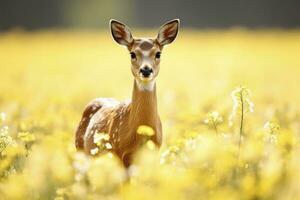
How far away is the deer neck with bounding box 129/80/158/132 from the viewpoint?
696 centimetres

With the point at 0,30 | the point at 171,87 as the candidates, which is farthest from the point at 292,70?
the point at 0,30

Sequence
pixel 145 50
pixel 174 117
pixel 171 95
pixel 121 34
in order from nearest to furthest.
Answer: pixel 145 50 < pixel 121 34 < pixel 174 117 < pixel 171 95

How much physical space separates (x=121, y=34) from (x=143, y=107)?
0.98 meters

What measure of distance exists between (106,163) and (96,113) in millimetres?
2995

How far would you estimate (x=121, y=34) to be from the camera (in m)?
7.74

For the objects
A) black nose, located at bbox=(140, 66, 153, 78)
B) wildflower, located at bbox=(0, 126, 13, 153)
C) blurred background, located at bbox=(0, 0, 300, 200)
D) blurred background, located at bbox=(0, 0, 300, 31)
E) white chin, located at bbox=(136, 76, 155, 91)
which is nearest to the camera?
blurred background, located at bbox=(0, 0, 300, 200)

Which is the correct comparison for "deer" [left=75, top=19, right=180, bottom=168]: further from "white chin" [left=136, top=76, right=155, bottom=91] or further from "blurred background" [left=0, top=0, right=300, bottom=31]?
"blurred background" [left=0, top=0, right=300, bottom=31]

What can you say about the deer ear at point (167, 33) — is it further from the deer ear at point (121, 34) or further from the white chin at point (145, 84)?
the white chin at point (145, 84)

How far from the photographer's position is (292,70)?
853 inches

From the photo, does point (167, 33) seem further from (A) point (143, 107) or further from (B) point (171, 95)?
(B) point (171, 95)

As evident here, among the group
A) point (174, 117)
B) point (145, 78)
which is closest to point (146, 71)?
point (145, 78)

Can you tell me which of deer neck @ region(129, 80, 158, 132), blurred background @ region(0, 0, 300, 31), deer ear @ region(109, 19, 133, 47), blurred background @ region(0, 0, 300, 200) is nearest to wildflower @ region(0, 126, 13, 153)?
blurred background @ region(0, 0, 300, 200)

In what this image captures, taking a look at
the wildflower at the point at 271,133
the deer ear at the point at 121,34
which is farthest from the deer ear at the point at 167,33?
the wildflower at the point at 271,133

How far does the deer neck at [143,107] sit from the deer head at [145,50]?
25 mm
